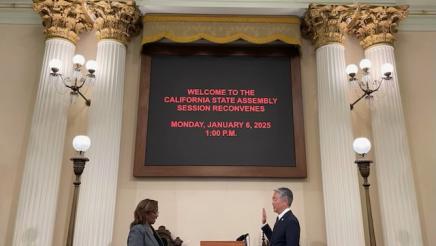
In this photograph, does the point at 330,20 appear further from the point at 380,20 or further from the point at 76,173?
the point at 76,173

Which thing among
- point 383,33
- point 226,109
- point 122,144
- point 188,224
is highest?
point 383,33

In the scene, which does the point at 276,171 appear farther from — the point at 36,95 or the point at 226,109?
the point at 36,95

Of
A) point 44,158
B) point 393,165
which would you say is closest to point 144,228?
point 44,158

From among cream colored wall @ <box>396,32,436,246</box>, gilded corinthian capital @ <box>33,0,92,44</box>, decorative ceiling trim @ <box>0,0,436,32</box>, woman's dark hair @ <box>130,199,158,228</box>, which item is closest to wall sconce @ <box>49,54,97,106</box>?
gilded corinthian capital @ <box>33,0,92,44</box>

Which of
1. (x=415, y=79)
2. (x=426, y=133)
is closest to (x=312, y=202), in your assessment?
(x=426, y=133)

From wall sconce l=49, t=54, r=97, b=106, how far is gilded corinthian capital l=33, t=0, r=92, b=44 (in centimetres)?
64

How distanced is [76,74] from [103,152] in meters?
1.27

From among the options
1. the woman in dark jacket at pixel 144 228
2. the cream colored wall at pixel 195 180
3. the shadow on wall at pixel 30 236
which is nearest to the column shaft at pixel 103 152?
the cream colored wall at pixel 195 180

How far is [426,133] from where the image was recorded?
6312 millimetres

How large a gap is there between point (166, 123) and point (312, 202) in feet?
8.02

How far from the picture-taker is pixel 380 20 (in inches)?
253

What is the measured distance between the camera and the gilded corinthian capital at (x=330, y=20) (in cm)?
639

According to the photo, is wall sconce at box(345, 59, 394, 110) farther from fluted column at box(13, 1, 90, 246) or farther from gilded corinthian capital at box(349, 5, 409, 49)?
fluted column at box(13, 1, 90, 246)

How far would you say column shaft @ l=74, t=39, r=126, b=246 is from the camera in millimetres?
5484
